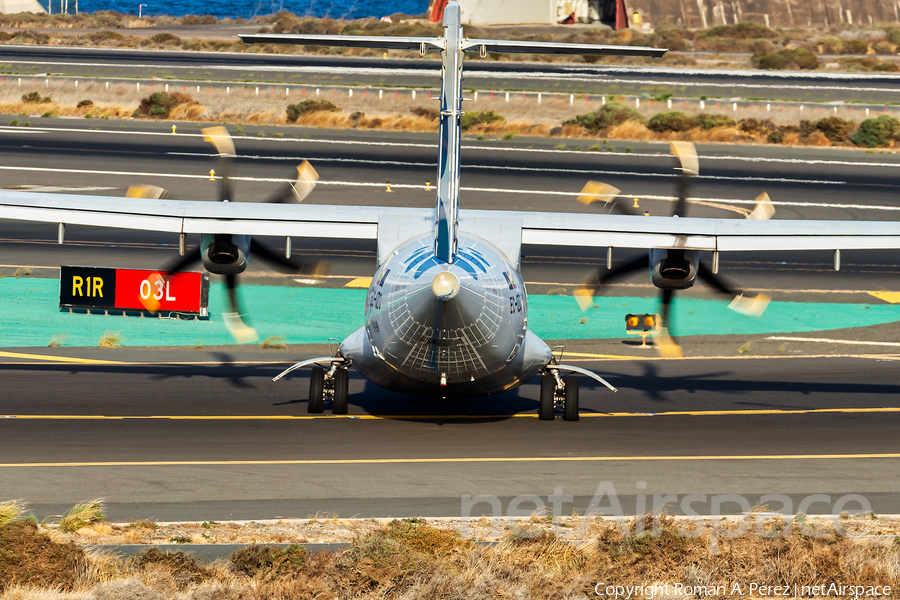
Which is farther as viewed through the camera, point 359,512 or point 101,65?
point 101,65

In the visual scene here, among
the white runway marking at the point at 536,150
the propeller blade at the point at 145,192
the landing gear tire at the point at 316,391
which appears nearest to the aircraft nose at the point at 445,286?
the landing gear tire at the point at 316,391

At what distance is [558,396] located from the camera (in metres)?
25.0

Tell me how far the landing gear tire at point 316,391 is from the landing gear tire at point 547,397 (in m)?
5.02

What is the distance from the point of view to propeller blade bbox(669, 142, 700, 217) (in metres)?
24.3

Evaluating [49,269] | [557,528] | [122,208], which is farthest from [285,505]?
[49,269]

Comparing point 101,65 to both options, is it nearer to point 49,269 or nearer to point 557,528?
point 49,269

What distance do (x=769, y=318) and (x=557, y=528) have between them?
22507 millimetres

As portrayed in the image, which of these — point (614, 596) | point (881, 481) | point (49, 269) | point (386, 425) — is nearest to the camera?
point (614, 596)

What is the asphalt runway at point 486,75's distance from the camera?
8519cm

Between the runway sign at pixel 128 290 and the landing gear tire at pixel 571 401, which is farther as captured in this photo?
the runway sign at pixel 128 290

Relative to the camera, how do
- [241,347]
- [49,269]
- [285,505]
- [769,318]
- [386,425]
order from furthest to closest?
[49,269] → [769,318] → [241,347] → [386,425] → [285,505]

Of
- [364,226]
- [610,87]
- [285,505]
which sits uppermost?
[610,87]

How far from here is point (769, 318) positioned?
37.8 metres

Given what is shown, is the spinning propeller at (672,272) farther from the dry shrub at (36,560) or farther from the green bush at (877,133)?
the green bush at (877,133)
